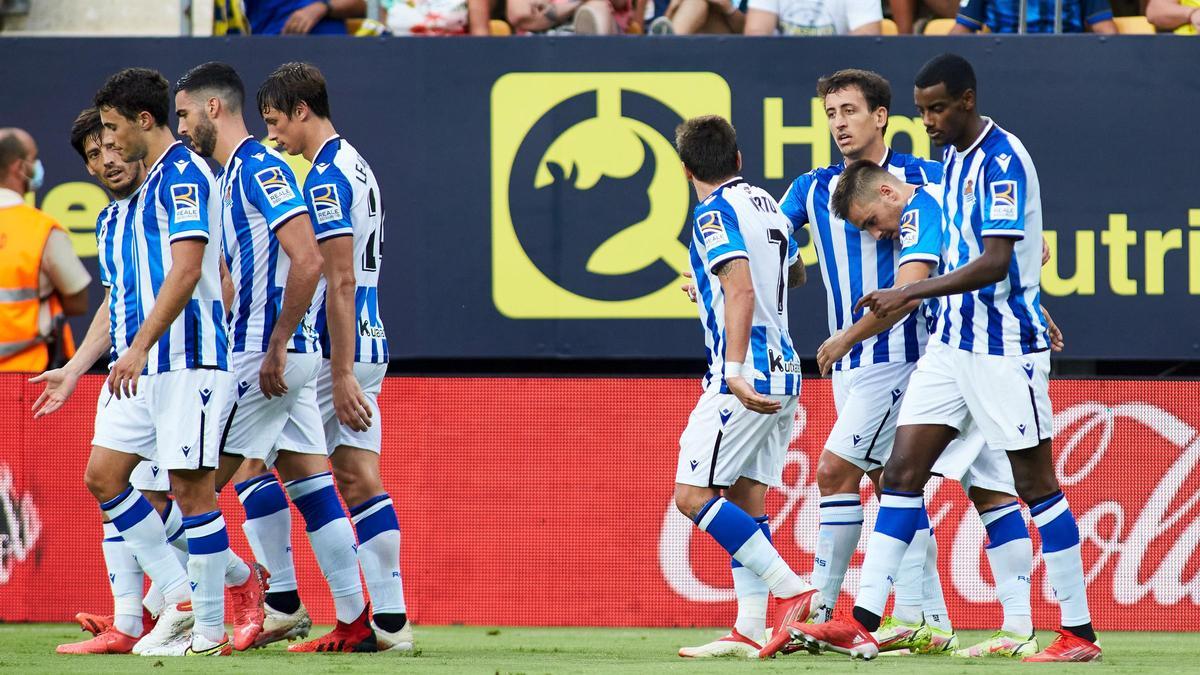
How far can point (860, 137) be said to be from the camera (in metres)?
6.84

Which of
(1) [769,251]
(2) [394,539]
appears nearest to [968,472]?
(1) [769,251]

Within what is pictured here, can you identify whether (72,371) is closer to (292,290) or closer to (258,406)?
(258,406)

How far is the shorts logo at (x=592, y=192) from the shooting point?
8.91 metres

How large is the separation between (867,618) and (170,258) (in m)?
2.73

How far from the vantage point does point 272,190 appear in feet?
20.3

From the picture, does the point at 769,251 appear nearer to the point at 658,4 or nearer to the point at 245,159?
the point at 245,159

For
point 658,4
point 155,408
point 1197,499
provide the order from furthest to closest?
point 658,4, point 1197,499, point 155,408

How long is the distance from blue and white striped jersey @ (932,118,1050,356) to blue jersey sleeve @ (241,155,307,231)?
232cm

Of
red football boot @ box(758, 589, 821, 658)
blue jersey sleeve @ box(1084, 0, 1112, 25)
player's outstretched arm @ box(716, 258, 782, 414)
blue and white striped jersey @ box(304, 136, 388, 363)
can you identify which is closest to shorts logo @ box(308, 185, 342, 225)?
blue and white striped jersey @ box(304, 136, 388, 363)

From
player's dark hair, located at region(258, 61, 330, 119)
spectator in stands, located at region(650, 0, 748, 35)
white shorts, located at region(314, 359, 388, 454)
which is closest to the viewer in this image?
player's dark hair, located at region(258, 61, 330, 119)

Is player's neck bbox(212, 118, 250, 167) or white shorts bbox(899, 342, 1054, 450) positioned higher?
player's neck bbox(212, 118, 250, 167)

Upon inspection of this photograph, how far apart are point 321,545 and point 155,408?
0.93 m

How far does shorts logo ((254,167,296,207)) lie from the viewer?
244 inches

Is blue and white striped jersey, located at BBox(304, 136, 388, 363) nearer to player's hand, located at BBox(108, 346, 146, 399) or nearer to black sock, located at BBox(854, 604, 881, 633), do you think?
player's hand, located at BBox(108, 346, 146, 399)
